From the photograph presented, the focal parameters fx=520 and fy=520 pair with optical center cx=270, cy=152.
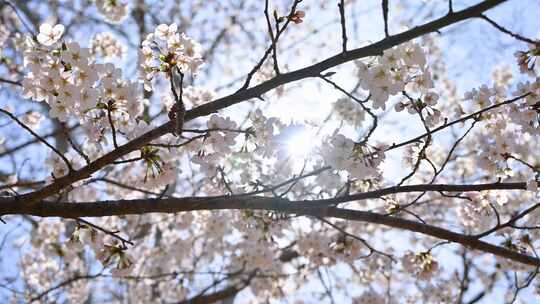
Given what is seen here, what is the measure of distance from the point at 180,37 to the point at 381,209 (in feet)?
14.5

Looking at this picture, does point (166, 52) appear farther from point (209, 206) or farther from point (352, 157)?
point (352, 157)

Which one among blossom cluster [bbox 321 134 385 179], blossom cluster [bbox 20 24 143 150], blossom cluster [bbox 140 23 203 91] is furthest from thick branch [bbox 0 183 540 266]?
blossom cluster [bbox 140 23 203 91]

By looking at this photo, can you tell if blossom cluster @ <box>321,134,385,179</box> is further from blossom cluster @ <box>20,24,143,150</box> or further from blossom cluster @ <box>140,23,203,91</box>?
blossom cluster @ <box>20,24,143,150</box>

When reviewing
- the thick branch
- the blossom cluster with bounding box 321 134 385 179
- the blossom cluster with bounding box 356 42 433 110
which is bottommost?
the thick branch

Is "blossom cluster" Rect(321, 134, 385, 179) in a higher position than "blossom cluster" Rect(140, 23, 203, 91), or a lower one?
lower

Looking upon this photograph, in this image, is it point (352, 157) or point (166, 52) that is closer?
point (166, 52)

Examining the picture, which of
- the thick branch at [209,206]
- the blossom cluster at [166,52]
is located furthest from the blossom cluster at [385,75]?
the blossom cluster at [166,52]

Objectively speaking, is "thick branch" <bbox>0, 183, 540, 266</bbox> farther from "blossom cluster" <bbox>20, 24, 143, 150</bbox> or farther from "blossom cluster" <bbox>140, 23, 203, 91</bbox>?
"blossom cluster" <bbox>140, 23, 203, 91</bbox>

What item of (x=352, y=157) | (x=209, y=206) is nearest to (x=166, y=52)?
(x=209, y=206)

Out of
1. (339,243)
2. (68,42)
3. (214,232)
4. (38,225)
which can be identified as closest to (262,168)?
(339,243)

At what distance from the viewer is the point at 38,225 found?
6211mm

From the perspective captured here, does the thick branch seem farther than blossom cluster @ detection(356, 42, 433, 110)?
No

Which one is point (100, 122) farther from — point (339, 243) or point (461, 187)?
point (339, 243)

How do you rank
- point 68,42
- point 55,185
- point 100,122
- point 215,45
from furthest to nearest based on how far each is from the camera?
point 215,45
point 100,122
point 68,42
point 55,185
